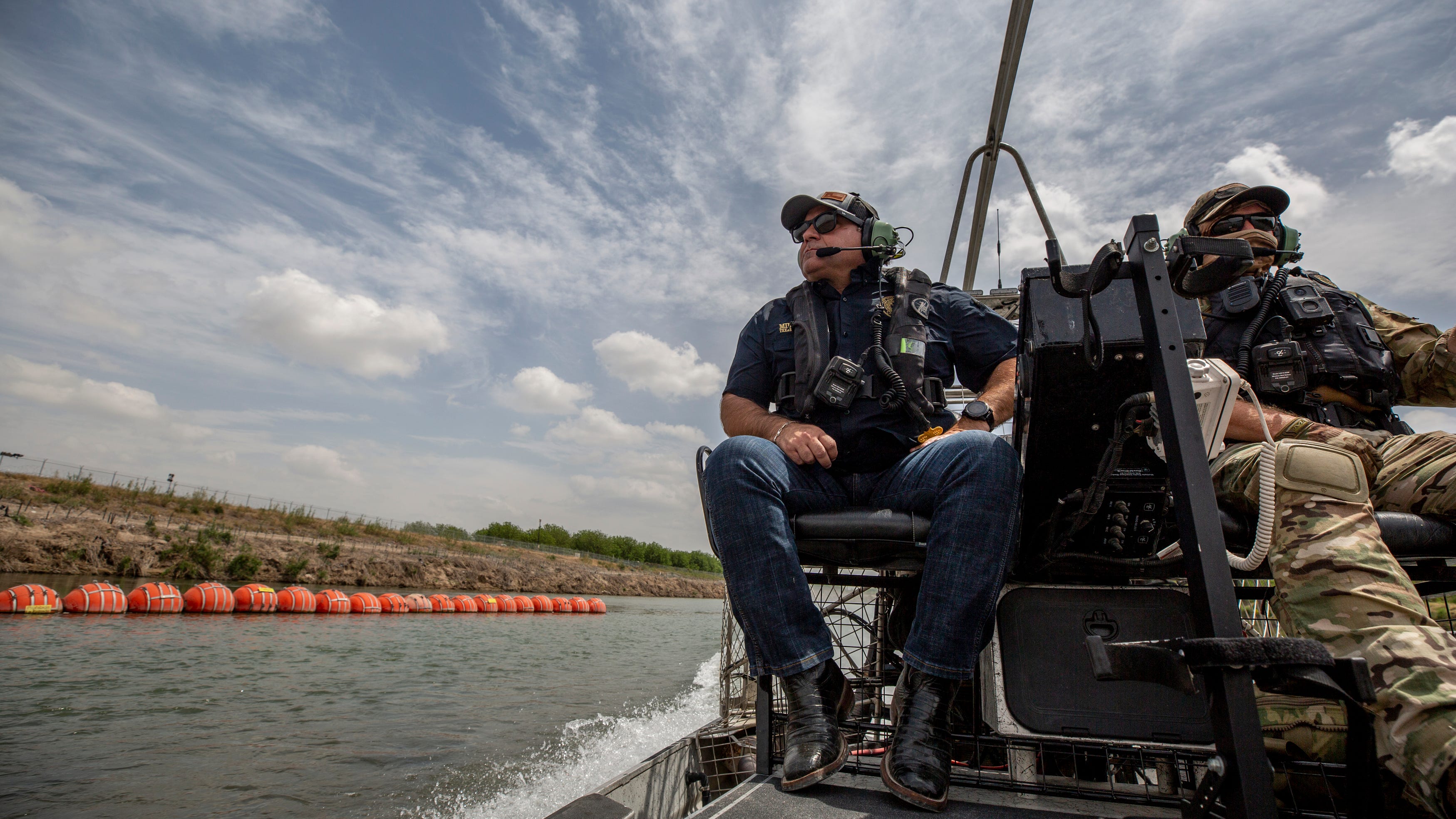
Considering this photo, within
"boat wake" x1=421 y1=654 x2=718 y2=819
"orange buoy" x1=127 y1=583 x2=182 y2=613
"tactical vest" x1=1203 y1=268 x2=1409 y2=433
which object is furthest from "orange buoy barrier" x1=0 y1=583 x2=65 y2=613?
"tactical vest" x1=1203 y1=268 x2=1409 y2=433

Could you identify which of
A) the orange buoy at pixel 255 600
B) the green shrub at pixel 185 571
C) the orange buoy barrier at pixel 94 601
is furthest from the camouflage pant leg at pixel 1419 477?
the green shrub at pixel 185 571

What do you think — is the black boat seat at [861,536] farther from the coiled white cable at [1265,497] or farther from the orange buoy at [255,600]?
the orange buoy at [255,600]

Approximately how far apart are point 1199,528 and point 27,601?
15.3m

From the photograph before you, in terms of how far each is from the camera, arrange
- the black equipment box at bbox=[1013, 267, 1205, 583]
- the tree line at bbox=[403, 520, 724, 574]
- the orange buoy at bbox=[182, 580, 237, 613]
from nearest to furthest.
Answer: the black equipment box at bbox=[1013, 267, 1205, 583] < the orange buoy at bbox=[182, 580, 237, 613] < the tree line at bbox=[403, 520, 724, 574]

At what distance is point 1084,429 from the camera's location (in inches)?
56.8

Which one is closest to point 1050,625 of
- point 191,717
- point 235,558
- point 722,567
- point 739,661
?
point 722,567

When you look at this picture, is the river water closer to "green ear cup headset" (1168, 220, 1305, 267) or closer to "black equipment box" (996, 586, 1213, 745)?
"black equipment box" (996, 586, 1213, 745)

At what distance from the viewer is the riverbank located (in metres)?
15.8

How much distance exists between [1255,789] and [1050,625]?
3.45ft

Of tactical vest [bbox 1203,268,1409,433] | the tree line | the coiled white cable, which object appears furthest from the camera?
the tree line

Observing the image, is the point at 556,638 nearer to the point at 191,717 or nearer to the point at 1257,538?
the point at 191,717

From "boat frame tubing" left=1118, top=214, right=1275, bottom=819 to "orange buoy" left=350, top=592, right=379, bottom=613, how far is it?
1763 cm

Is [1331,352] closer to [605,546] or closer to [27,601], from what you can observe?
[27,601]

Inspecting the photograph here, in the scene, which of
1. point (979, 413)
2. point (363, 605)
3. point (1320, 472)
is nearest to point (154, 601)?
point (363, 605)
